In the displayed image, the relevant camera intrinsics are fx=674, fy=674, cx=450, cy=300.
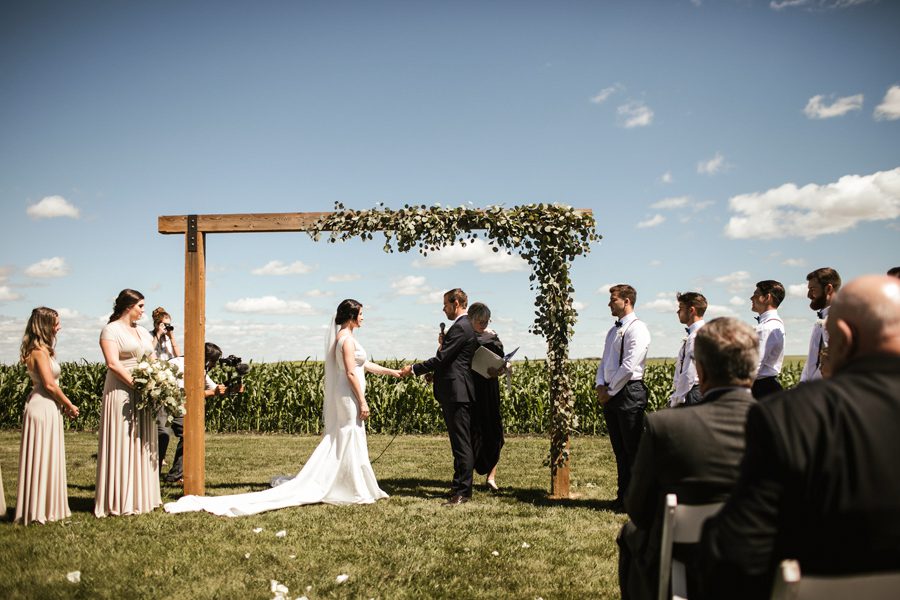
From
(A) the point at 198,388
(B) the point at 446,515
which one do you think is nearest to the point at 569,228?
(B) the point at 446,515

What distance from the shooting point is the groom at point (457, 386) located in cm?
754

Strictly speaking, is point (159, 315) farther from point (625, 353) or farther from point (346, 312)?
point (625, 353)

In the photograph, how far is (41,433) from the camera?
6422mm

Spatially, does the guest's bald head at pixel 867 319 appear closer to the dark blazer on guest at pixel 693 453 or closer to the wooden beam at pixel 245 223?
the dark blazer on guest at pixel 693 453

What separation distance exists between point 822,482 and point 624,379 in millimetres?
5075

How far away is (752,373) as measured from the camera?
2.84m

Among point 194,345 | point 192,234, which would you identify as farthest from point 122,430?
point 192,234

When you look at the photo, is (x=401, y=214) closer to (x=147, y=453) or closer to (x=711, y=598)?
(x=147, y=453)

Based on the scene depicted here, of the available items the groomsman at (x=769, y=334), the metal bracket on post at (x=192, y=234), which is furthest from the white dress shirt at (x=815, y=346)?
the metal bracket on post at (x=192, y=234)

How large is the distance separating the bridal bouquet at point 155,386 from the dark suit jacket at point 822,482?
6.02m

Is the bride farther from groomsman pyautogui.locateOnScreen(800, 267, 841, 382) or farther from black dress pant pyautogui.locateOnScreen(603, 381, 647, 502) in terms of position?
groomsman pyautogui.locateOnScreen(800, 267, 841, 382)

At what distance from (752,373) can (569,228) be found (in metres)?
5.17

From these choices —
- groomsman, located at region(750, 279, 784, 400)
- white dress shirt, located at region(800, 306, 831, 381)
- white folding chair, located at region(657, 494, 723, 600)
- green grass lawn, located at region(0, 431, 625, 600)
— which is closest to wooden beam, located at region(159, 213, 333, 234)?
green grass lawn, located at region(0, 431, 625, 600)

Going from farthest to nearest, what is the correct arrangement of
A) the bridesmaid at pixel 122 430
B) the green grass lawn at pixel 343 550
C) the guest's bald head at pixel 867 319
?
the bridesmaid at pixel 122 430 → the green grass lawn at pixel 343 550 → the guest's bald head at pixel 867 319
